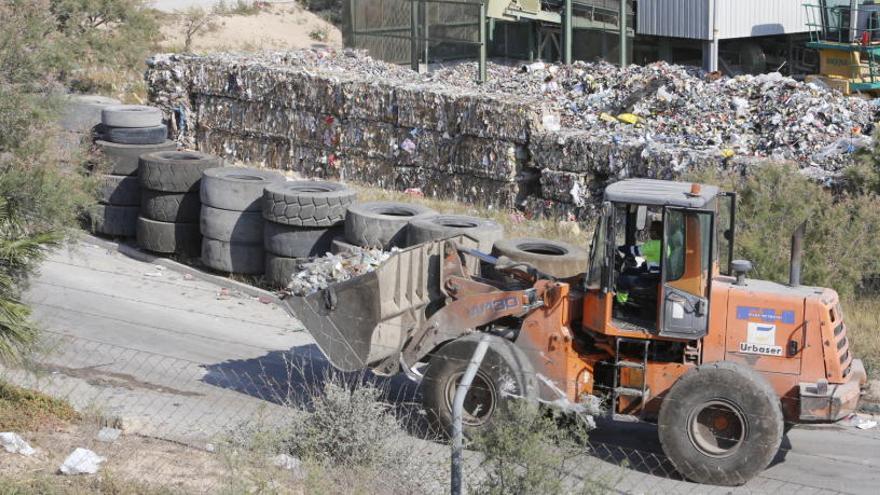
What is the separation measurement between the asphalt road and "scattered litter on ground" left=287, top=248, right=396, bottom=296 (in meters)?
0.68

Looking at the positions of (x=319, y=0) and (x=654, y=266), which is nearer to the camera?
(x=654, y=266)

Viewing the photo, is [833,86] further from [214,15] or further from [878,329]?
[214,15]

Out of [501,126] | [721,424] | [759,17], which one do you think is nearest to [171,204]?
[501,126]

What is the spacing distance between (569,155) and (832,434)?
790cm

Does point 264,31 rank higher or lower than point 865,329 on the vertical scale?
higher

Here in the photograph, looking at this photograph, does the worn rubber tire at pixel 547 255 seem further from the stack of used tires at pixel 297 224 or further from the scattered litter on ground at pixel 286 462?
the scattered litter on ground at pixel 286 462

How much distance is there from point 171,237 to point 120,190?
1.38 m

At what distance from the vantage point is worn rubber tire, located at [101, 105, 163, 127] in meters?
18.5

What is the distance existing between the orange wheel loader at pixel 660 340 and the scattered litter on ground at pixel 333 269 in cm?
277

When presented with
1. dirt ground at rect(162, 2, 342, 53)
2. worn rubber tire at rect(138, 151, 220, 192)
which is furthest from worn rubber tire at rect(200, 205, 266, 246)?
dirt ground at rect(162, 2, 342, 53)

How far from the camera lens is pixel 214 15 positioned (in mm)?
Result: 40719

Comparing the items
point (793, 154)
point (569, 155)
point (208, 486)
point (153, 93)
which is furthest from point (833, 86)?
point (208, 486)

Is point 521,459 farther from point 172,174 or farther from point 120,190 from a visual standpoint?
point 120,190

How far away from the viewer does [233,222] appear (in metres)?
16.2
